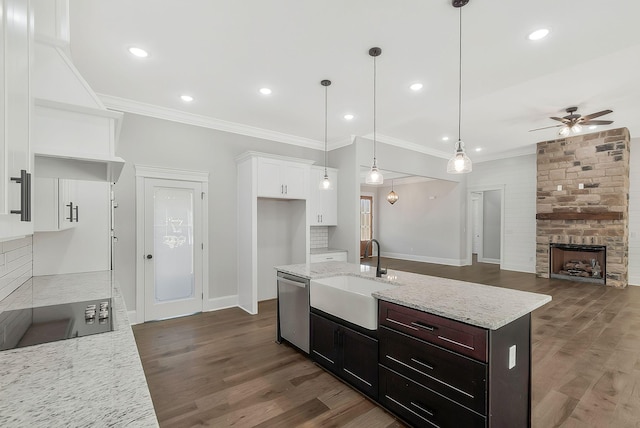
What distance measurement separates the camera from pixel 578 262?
6.78 m

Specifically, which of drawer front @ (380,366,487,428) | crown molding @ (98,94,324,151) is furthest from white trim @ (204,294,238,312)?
drawer front @ (380,366,487,428)

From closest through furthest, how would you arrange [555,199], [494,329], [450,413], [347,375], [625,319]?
[494,329] → [450,413] → [347,375] → [625,319] → [555,199]

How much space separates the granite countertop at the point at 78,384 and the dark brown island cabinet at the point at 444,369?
1.59m

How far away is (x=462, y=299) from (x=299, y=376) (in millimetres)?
1637

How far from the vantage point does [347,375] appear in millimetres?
2570

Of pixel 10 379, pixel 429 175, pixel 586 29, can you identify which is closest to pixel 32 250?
pixel 10 379

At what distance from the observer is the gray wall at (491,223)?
9617 mm

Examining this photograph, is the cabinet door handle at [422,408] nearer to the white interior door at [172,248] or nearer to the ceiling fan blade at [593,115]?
the white interior door at [172,248]

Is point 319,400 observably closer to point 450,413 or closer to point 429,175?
point 450,413

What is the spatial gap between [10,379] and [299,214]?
173 inches

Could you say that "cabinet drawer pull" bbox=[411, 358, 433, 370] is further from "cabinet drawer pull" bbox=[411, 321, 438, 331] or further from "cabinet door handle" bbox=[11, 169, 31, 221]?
"cabinet door handle" bbox=[11, 169, 31, 221]

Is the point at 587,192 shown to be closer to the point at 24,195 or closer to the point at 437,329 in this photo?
the point at 437,329

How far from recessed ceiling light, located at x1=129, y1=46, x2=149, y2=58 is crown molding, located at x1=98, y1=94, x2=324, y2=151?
127cm

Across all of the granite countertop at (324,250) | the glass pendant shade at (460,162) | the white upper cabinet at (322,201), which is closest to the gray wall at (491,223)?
the white upper cabinet at (322,201)
